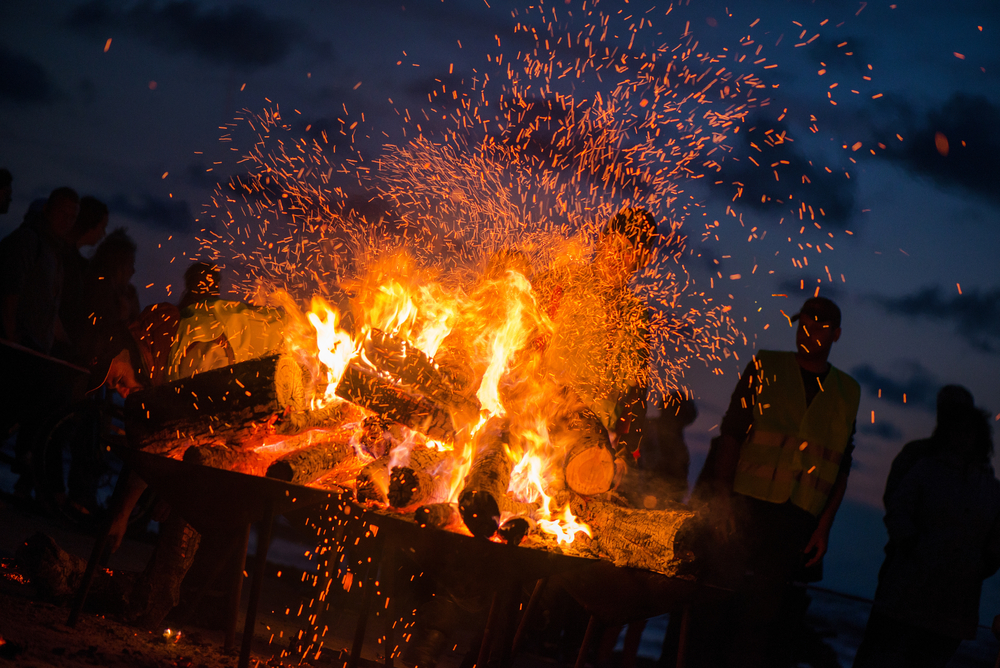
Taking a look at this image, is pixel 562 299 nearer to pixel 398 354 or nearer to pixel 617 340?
pixel 617 340

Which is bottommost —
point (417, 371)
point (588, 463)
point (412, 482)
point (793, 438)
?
point (412, 482)

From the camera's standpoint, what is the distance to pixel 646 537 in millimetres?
3068

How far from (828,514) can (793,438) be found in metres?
0.46

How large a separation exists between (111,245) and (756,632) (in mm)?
5417

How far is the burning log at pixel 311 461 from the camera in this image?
289 cm

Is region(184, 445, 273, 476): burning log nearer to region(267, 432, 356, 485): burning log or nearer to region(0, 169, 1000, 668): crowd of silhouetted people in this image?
region(267, 432, 356, 485): burning log

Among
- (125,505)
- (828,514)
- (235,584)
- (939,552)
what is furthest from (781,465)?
(125,505)

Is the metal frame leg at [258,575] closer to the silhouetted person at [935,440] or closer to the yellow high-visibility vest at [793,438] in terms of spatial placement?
the yellow high-visibility vest at [793,438]

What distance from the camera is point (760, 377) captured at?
A: 401 centimetres

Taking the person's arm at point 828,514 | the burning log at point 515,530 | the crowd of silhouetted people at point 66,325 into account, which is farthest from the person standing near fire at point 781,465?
the crowd of silhouetted people at point 66,325

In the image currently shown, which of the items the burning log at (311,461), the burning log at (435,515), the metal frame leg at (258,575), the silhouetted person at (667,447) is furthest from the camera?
the silhouetted person at (667,447)

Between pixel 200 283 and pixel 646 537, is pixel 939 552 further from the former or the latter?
pixel 200 283

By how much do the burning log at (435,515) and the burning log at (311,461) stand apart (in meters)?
0.55

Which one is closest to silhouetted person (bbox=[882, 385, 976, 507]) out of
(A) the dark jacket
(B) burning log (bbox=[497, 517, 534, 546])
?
(A) the dark jacket
